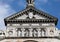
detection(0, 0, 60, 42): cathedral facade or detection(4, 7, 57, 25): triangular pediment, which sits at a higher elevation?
detection(4, 7, 57, 25): triangular pediment

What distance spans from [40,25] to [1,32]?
5182 millimetres

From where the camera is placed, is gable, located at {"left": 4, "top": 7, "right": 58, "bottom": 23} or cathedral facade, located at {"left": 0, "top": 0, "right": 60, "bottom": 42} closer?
cathedral facade, located at {"left": 0, "top": 0, "right": 60, "bottom": 42}

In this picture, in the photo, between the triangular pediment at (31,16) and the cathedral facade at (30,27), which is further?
the triangular pediment at (31,16)

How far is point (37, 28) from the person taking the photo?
3534 centimetres

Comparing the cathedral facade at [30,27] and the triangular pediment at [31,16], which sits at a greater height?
the triangular pediment at [31,16]

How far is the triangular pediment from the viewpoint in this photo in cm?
3562

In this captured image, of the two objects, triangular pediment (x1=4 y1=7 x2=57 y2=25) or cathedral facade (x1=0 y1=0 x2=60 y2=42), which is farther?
triangular pediment (x1=4 y1=7 x2=57 y2=25)

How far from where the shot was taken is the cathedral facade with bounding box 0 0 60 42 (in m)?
34.7

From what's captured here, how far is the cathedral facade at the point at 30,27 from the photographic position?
3469 centimetres

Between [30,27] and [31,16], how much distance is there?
5.33 ft

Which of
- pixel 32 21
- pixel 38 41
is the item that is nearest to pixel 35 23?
pixel 32 21

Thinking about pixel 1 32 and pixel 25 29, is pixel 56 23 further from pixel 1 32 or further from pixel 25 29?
pixel 1 32

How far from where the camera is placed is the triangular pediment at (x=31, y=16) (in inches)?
1403

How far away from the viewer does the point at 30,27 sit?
35.4 meters
